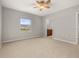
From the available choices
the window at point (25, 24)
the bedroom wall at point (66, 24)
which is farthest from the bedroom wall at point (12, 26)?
the bedroom wall at point (66, 24)

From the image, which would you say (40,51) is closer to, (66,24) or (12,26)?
(66,24)

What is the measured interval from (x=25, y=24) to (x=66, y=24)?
10.2 feet

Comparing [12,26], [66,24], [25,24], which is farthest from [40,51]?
[25,24]

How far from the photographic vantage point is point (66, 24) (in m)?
4.90

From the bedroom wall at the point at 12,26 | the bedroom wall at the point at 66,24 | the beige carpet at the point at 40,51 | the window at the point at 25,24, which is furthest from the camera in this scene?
the window at the point at 25,24

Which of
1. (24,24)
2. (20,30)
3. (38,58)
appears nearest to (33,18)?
(24,24)

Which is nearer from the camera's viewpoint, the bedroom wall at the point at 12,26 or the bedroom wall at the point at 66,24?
the bedroom wall at the point at 66,24

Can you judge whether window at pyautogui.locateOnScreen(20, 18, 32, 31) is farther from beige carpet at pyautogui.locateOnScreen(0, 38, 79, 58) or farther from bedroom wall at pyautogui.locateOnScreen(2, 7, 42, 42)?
beige carpet at pyautogui.locateOnScreen(0, 38, 79, 58)

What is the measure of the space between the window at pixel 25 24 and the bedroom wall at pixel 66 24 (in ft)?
6.91

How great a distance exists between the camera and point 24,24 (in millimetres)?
5883

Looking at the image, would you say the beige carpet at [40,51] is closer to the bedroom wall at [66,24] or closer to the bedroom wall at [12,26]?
the bedroom wall at [66,24]

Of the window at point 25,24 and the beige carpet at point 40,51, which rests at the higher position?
the window at point 25,24

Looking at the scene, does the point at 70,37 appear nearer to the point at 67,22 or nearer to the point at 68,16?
the point at 67,22

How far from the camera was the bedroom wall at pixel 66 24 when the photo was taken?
14.5ft
